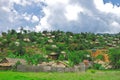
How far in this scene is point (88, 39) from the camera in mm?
154125

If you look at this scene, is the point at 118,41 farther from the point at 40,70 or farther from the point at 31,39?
the point at 40,70

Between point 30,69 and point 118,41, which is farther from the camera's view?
point 118,41

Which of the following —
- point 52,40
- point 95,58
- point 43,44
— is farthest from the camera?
point 52,40

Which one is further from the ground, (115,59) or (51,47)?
(51,47)

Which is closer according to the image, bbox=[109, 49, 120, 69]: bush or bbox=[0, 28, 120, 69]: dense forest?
bbox=[109, 49, 120, 69]: bush

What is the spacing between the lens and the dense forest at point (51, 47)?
92.1m

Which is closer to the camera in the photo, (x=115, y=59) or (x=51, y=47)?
(x=115, y=59)

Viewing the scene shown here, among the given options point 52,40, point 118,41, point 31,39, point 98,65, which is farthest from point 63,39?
point 98,65

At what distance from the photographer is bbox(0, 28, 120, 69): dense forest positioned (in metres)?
92.1

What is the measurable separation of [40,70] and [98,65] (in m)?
25.0

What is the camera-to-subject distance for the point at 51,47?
12400 centimetres

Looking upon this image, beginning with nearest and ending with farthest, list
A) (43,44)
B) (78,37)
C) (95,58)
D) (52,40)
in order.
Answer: (95,58), (43,44), (52,40), (78,37)

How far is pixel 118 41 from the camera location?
164 meters

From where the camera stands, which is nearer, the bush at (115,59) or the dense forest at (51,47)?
the bush at (115,59)
